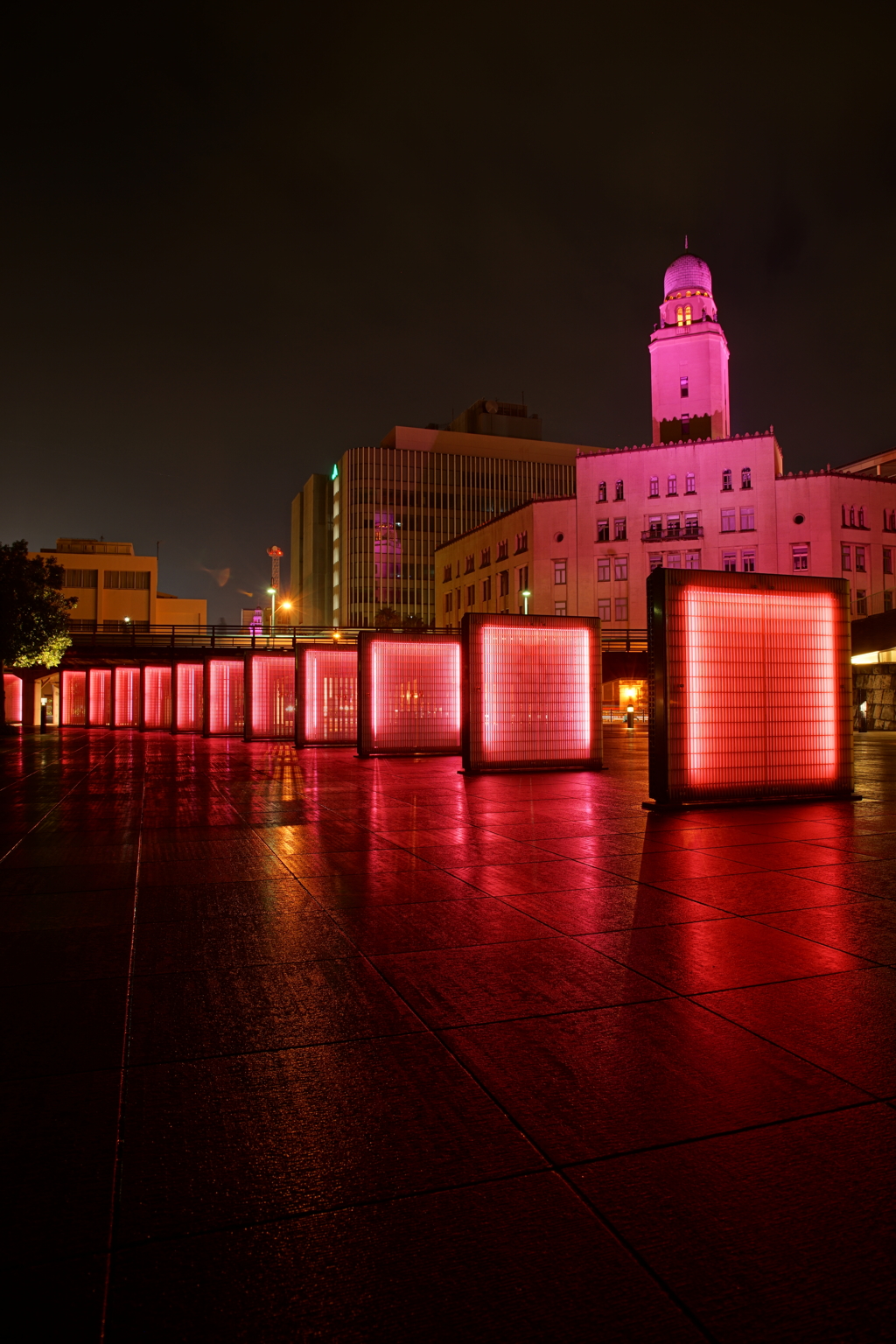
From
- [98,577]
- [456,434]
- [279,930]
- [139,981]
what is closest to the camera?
[139,981]

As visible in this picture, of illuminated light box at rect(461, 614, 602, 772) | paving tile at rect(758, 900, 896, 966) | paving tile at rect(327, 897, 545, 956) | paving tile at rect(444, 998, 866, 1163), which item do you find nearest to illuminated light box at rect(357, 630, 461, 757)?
illuminated light box at rect(461, 614, 602, 772)

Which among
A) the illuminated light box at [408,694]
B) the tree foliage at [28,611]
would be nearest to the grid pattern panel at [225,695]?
the tree foliage at [28,611]

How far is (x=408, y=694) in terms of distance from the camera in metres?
21.5

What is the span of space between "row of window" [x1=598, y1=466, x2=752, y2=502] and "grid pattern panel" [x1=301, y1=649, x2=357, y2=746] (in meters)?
52.4

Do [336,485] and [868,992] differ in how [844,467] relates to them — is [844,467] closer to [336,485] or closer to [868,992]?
[336,485]

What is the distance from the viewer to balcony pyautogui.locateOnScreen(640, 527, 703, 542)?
Answer: 70.8 m

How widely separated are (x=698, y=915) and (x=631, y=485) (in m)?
71.4

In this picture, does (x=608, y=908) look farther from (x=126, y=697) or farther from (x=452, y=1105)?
(x=126, y=697)

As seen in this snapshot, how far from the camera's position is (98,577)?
108 metres

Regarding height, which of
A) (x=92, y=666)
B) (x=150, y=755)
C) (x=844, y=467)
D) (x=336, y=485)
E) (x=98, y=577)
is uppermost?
(x=336, y=485)

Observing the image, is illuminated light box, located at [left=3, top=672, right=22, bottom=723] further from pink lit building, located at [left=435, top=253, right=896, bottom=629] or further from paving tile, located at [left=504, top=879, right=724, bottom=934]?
paving tile, located at [left=504, top=879, right=724, bottom=934]

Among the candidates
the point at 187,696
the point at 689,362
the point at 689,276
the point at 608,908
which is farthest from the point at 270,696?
the point at 689,276

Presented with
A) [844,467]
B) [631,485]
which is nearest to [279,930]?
[631,485]

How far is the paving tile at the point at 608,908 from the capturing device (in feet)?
17.3
